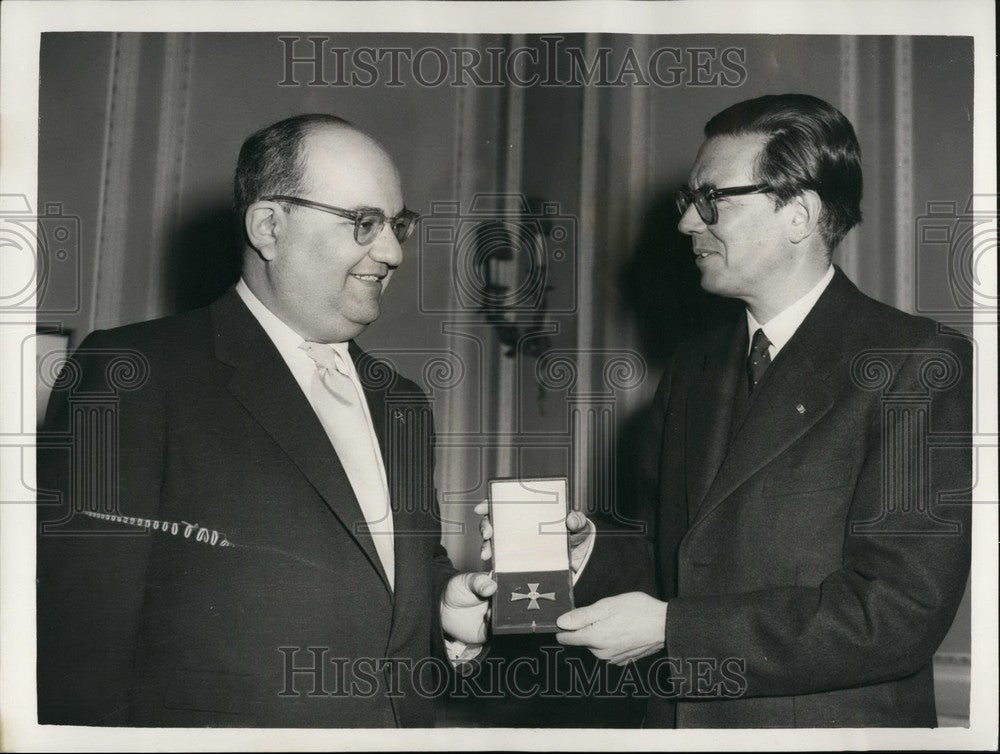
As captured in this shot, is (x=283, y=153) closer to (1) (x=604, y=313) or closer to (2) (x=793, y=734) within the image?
(1) (x=604, y=313)

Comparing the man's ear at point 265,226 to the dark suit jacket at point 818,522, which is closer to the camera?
the dark suit jacket at point 818,522

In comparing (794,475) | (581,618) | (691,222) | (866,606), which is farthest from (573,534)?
(691,222)

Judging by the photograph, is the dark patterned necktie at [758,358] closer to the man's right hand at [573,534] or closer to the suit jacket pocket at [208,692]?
the man's right hand at [573,534]

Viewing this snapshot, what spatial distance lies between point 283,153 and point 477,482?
92cm

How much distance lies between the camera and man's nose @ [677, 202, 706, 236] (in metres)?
2.32

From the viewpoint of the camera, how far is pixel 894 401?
88.7 inches

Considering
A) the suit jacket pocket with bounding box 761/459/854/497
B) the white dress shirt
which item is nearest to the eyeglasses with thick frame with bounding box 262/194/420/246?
the white dress shirt

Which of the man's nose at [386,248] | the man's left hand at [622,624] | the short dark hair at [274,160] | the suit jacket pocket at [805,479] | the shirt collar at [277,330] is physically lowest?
the man's left hand at [622,624]

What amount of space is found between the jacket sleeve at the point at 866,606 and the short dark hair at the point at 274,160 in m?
1.35

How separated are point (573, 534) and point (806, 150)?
1.08 meters

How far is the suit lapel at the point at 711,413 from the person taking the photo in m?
2.25

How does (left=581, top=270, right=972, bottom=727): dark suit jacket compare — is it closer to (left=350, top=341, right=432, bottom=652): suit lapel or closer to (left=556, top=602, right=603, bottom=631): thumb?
(left=556, top=602, right=603, bottom=631): thumb

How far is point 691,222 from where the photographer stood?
2.33 m

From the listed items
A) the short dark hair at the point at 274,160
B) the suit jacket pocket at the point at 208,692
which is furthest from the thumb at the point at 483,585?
the short dark hair at the point at 274,160
